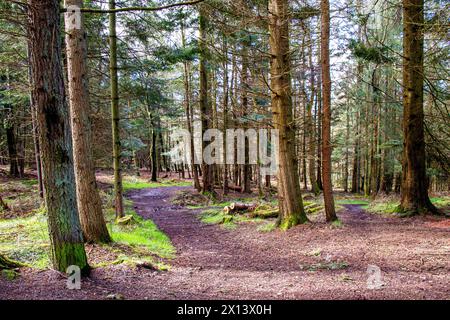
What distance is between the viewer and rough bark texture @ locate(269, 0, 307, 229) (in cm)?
809

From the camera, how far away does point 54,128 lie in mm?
3666

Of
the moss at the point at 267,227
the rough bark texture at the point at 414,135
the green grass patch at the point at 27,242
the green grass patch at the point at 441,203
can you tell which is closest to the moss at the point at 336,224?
the moss at the point at 267,227

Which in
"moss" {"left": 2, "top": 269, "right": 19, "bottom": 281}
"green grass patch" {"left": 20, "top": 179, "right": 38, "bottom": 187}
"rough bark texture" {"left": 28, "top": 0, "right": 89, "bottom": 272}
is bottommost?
"moss" {"left": 2, "top": 269, "right": 19, "bottom": 281}

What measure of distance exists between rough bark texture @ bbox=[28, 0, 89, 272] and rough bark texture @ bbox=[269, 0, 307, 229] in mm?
5606

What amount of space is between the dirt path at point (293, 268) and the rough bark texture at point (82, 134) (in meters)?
1.99

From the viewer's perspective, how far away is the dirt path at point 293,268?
12.1ft

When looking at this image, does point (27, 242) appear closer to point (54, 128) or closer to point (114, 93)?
point (54, 128)

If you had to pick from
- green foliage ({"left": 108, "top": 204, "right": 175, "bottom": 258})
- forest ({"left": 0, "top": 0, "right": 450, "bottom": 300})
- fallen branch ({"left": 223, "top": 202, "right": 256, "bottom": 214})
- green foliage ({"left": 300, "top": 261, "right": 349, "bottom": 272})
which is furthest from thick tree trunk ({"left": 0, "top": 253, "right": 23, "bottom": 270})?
fallen branch ({"left": 223, "top": 202, "right": 256, "bottom": 214})

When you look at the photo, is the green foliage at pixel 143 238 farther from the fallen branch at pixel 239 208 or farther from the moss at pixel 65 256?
the fallen branch at pixel 239 208

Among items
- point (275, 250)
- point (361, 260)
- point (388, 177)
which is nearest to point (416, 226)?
point (361, 260)

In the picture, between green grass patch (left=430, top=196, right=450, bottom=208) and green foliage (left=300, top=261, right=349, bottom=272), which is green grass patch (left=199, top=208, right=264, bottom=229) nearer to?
green foliage (left=300, top=261, right=349, bottom=272)
